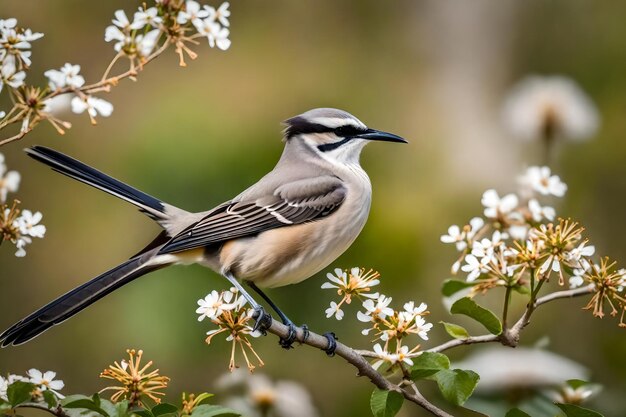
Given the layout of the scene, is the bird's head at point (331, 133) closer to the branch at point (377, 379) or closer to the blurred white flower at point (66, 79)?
the branch at point (377, 379)

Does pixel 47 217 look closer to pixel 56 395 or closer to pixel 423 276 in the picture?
pixel 423 276

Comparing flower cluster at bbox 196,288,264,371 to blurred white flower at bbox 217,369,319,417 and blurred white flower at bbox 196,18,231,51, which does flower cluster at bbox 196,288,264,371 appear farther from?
blurred white flower at bbox 217,369,319,417

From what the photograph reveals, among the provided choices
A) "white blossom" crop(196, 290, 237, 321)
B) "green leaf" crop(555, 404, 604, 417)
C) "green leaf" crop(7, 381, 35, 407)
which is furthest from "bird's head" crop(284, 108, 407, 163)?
"green leaf" crop(7, 381, 35, 407)

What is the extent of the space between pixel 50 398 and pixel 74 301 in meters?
0.84

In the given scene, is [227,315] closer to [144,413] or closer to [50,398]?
[144,413]

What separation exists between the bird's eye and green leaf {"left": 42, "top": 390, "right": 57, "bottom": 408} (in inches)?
78.5

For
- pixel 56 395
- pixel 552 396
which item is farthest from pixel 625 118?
pixel 56 395

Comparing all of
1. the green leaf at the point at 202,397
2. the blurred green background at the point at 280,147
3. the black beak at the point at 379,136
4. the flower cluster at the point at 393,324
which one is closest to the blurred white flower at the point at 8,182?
the green leaf at the point at 202,397

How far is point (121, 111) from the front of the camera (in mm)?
8227

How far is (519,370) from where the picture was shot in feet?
10.9

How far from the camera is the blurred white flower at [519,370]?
3211 millimetres

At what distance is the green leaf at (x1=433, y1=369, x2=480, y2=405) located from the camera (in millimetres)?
2416

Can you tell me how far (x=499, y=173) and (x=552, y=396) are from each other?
429 cm

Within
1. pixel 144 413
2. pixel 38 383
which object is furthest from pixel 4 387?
pixel 144 413
